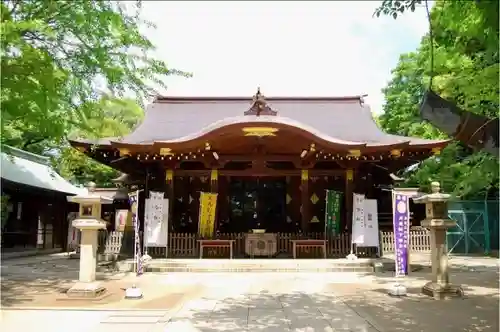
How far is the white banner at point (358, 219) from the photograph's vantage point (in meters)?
14.2

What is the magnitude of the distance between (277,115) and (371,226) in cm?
507

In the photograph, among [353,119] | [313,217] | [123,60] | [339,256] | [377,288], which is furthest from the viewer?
[353,119]

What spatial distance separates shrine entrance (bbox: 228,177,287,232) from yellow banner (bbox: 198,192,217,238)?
197cm

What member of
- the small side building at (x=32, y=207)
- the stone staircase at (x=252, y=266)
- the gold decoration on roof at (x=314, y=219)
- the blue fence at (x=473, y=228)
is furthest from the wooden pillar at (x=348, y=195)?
the small side building at (x=32, y=207)

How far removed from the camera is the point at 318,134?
13906 millimetres

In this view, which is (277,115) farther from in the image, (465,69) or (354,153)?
(465,69)

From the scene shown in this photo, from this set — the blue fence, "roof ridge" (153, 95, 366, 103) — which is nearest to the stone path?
"roof ridge" (153, 95, 366, 103)

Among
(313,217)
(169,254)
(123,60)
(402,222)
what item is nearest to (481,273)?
(402,222)

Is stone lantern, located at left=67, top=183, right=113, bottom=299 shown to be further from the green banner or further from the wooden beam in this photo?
the green banner

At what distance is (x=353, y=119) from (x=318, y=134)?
221 inches

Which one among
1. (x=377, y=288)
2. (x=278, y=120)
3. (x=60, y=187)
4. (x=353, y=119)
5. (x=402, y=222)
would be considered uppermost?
(x=353, y=119)

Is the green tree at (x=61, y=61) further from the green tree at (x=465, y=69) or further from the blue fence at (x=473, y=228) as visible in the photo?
the blue fence at (x=473, y=228)

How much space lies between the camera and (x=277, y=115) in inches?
623

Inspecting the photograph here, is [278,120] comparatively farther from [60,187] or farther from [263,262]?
[60,187]
